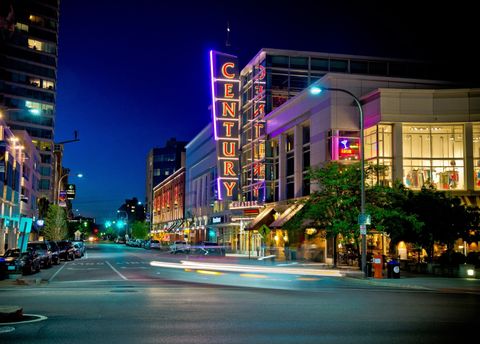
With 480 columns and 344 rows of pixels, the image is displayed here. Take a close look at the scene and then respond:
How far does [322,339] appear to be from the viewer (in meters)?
10.7

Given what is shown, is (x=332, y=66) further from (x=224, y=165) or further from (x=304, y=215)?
(x=304, y=215)

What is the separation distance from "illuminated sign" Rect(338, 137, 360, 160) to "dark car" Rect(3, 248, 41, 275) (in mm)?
23185

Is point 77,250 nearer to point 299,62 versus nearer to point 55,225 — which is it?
point 55,225

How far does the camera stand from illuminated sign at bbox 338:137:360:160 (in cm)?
4472

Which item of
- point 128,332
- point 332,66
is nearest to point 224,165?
point 332,66

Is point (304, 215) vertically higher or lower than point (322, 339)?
higher

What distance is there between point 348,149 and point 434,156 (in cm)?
632

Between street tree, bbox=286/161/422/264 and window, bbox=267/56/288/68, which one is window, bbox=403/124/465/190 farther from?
window, bbox=267/56/288/68

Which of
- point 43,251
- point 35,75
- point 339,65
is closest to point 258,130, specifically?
point 339,65

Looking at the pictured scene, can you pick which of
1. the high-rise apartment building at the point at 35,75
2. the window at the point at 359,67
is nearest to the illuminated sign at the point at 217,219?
the window at the point at 359,67

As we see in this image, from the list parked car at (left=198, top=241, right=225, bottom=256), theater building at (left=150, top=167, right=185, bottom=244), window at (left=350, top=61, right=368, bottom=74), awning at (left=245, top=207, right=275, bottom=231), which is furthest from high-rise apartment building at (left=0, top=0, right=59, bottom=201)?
window at (left=350, top=61, right=368, bottom=74)

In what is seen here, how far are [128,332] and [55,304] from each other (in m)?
5.64

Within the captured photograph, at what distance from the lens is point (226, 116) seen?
64125 mm

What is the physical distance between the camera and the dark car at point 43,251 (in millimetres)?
37531
